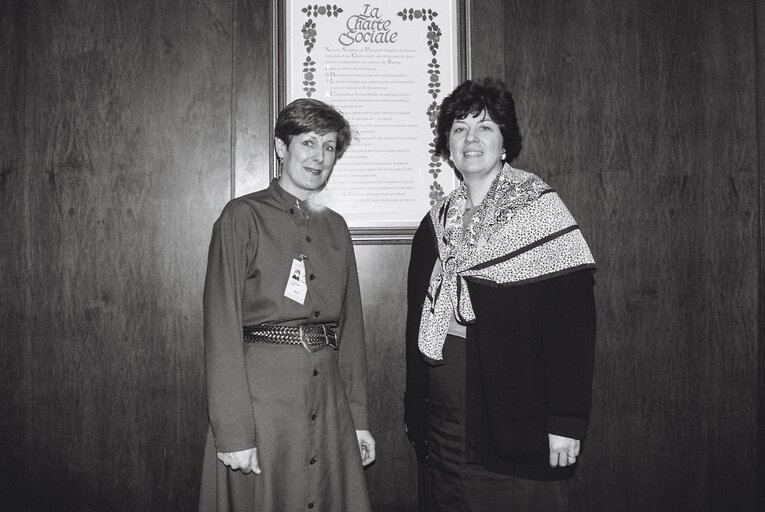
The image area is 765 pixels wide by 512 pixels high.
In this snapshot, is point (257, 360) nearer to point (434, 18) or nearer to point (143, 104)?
point (143, 104)

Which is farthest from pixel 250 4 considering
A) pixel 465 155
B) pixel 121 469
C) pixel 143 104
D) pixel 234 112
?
pixel 121 469

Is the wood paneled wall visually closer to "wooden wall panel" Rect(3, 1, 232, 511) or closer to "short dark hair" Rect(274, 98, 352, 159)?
"wooden wall panel" Rect(3, 1, 232, 511)

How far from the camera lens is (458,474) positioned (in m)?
1.43

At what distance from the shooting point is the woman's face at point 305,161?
1.52 metres

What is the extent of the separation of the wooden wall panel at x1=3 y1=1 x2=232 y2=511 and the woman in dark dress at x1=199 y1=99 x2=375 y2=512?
59 centimetres

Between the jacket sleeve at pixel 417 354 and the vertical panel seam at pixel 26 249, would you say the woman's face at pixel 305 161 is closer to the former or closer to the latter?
the jacket sleeve at pixel 417 354

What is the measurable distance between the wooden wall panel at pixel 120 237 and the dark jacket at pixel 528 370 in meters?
1.17

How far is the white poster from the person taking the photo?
6.46 feet

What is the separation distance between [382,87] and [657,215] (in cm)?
127

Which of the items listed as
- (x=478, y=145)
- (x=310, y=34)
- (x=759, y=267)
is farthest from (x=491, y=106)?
(x=759, y=267)

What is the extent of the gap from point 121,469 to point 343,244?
1.30m

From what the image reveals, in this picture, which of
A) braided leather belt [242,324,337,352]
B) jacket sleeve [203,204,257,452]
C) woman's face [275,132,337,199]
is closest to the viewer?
jacket sleeve [203,204,257,452]

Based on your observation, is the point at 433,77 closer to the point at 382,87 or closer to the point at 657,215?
the point at 382,87

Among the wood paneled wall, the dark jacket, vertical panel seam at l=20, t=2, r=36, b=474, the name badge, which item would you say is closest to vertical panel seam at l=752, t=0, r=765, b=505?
the wood paneled wall
